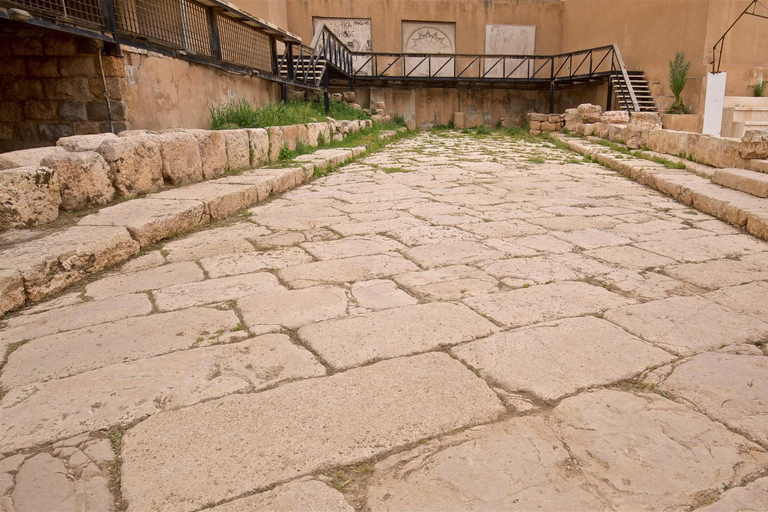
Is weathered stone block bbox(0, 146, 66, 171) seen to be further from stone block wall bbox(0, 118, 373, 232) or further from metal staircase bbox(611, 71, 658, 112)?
metal staircase bbox(611, 71, 658, 112)

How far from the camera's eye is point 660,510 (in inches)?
47.3

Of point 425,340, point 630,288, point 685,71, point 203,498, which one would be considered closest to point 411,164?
point 630,288

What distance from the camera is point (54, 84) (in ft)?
16.8

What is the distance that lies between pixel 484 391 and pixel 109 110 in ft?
16.1

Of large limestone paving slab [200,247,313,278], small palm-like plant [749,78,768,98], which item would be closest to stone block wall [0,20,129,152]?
large limestone paving slab [200,247,313,278]

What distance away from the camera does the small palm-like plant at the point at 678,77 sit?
43.6ft

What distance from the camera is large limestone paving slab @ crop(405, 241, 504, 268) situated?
3059mm

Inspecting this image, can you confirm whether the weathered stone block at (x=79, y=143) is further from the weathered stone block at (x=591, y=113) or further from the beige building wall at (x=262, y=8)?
the beige building wall at (x=262, y=8)

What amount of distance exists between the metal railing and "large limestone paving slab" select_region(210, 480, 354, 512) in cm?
415

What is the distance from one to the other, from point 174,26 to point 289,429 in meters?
5.86

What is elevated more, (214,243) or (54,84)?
(54,84)

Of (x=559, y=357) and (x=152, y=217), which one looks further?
(x=152, y=217)

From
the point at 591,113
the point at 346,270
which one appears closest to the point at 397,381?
the point at 346,270

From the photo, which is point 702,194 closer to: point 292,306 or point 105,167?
point 292,306
